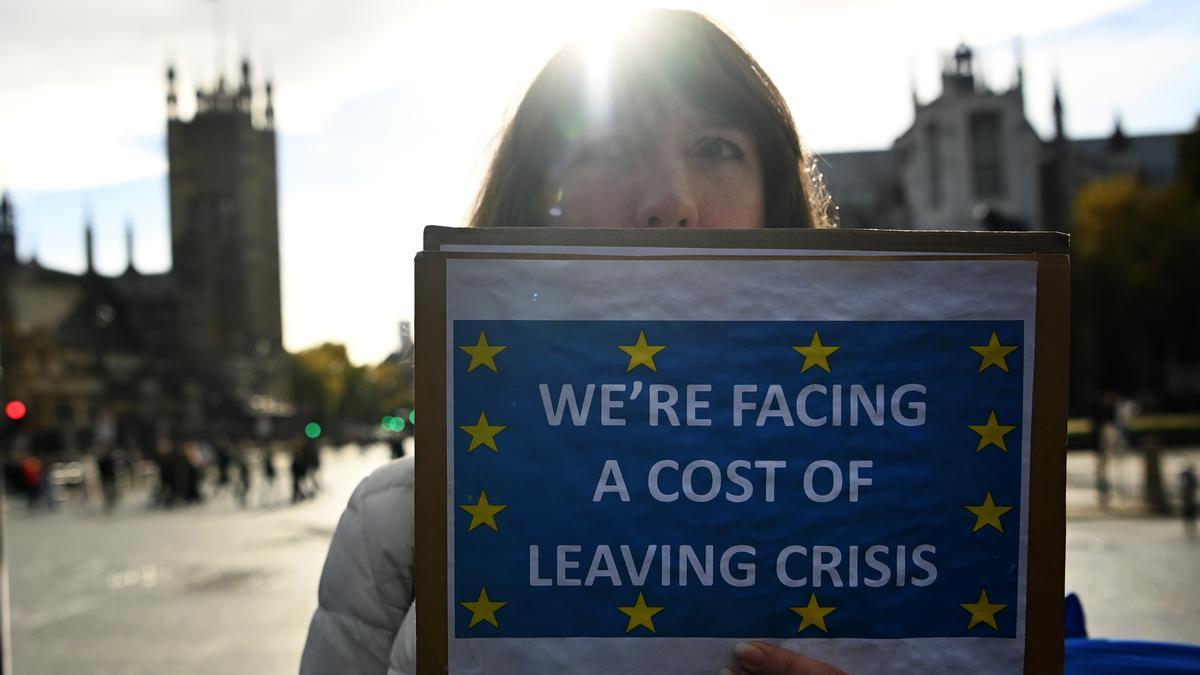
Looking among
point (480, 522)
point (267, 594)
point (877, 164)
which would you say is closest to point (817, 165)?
point (480, 522)

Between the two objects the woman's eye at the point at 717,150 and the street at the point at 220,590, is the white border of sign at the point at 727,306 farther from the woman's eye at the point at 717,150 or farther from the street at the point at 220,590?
the street at the point at 220,590

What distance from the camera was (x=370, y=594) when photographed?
1.50 m

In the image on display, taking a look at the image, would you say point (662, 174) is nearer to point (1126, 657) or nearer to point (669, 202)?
point (669, 202)

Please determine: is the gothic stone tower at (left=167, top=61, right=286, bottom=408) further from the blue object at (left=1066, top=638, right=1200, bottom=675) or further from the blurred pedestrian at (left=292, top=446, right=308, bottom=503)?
the blue object at (left=1066, top=638, right=1200, bottom=675)

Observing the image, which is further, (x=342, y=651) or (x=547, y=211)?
(x=547, y=211)

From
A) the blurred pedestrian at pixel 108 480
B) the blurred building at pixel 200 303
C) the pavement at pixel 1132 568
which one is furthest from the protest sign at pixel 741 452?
the blurred building at pixel 200 303

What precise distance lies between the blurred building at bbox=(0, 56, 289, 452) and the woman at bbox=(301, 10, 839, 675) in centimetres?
7465

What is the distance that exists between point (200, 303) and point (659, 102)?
89332mm

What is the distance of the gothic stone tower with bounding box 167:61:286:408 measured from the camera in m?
85.1

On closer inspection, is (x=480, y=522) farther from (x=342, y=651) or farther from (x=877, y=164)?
(x=877, y=164)

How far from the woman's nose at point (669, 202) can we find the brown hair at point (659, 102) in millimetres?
130

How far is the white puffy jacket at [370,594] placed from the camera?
1485 millimetres

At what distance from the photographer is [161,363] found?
81500mm

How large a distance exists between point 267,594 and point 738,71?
11.1 metres
